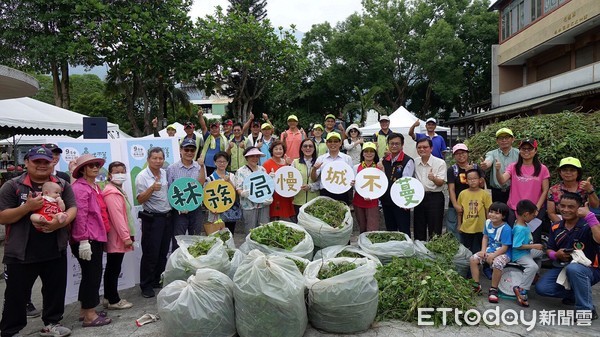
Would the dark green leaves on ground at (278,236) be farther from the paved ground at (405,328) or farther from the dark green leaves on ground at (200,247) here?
the paved ground at (405,328)

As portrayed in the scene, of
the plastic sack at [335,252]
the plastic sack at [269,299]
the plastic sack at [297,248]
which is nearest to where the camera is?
the plastic sack at [269,299]

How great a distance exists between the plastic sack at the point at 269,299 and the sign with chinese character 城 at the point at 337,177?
2156mm

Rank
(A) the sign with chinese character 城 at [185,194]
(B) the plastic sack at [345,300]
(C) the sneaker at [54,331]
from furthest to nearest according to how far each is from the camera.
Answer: (A) the sign with chinese character 城 at [185,194] < (C) the sneaker at [54,331] < (B) the plastic sack at [345,300]

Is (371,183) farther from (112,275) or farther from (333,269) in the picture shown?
(112,275)

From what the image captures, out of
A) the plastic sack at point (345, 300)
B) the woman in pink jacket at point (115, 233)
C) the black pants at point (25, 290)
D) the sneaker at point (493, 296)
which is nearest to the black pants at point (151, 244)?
the woman in pink jacket at point (115, 233)

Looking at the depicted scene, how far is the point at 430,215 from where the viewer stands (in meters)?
5.25

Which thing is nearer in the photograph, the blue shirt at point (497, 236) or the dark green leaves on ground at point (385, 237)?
the blue shirt at point (497, 236)

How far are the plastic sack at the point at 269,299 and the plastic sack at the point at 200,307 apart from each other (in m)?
0.13

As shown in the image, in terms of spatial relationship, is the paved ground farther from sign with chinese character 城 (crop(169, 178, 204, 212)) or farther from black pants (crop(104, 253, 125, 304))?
sign with chinese character 城 (crop(169, 178, 204, 212))

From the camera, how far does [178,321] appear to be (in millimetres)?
3229

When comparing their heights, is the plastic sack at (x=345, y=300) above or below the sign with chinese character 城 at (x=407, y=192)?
below

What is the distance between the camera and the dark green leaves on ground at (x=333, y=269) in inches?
141

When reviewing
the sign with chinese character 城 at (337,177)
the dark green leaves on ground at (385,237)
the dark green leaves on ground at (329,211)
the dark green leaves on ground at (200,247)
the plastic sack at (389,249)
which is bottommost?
the plastic sack at (389,249)

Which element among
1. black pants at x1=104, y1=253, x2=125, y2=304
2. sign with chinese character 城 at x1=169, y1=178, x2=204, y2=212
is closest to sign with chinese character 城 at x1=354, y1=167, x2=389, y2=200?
sign with chinese character 城 at x1=169, y1=178, x2=204, y2=212
